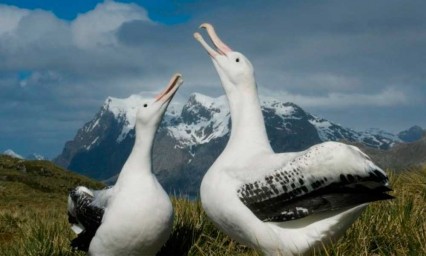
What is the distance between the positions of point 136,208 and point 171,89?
1.32 meters

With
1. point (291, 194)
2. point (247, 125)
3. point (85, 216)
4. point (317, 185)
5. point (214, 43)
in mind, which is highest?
point (214, 43)

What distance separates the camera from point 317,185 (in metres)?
5.77

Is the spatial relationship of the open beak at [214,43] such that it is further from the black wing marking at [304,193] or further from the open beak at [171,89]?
the black wing marking at [304,193]

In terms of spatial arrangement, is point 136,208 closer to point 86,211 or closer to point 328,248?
point 86,211

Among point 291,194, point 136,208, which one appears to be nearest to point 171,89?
point 136,208

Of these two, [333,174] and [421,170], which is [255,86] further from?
[421,170]

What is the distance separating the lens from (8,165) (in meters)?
30.3

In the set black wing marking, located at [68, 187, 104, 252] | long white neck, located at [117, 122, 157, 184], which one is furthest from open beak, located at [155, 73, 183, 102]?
black wing marking, located at [68, 187, 104, 252]

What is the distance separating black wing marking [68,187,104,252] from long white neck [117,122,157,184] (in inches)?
17.4

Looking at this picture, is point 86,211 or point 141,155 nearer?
point 141,155

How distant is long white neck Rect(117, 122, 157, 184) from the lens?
6895mm

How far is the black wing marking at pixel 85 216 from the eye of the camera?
279 inches

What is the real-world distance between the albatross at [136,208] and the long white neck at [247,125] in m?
0.71

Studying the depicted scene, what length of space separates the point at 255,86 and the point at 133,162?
145 cm
